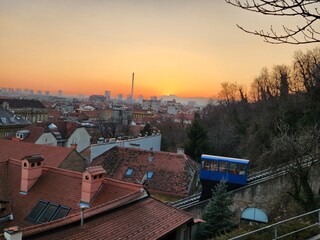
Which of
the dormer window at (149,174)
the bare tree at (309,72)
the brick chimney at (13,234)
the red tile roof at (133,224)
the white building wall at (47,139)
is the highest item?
the bare tree at (309,72)

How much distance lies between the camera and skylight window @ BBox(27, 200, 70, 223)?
13272mm

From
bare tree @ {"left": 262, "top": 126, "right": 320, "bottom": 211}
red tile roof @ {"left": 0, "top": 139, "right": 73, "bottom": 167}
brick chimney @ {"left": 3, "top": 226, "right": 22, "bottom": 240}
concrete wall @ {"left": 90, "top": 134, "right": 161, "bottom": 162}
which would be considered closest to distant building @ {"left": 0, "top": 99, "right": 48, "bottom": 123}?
concrete wall @ {"left": 90, "top": 134, "right": 161, "bottom": 162}

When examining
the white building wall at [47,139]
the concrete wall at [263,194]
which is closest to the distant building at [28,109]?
the white building wall at [47,139]

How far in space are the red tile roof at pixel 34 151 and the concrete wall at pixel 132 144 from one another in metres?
3.89

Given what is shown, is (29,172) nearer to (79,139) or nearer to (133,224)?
(133,224)

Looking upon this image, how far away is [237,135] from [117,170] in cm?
1987

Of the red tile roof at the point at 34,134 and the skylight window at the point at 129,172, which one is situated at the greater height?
the red tile roof at the point at 34,134

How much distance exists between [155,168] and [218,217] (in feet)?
36.0

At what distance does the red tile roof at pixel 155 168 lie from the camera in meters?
26.3

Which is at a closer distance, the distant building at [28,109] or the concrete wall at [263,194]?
the concrete wall at [263,194]

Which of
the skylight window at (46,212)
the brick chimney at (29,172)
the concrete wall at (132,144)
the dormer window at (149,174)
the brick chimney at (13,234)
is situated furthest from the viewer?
the concrete wall at (132,144)

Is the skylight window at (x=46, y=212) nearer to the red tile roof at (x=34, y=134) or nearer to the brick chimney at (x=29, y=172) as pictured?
the brick chimney at (x=29, y=172)

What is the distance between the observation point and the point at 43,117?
91500 millimetres

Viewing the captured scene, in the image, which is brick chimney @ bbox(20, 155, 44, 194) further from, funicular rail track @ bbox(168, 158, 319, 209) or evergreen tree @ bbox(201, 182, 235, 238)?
funicular rail track @ bbox(168, 158, 319, 209)
